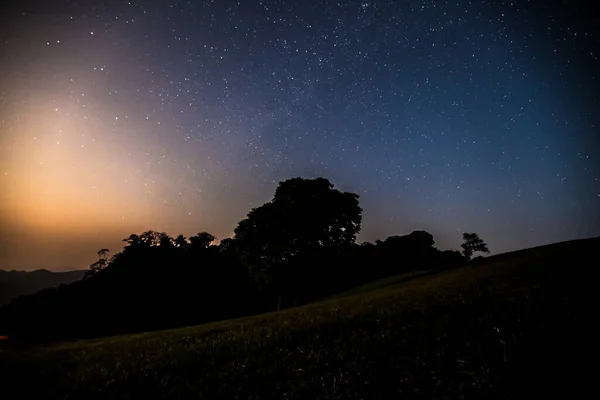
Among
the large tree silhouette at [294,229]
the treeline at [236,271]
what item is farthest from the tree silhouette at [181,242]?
the large tree silhouette at [294,229]

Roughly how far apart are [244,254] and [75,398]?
30591mm

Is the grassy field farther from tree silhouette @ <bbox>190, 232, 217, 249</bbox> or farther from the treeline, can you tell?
tree silhouette @ <bbox>190, 232, 217, 249</bbox>

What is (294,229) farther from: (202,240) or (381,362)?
(202,240)

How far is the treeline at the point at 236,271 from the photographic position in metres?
38.4

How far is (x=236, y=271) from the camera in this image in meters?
70.9

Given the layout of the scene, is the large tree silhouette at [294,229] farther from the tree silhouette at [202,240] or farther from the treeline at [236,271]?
the tree silhouette at [202,240]

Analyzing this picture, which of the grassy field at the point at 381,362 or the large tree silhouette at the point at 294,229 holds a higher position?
the large tree silhouette at the point at 294,229

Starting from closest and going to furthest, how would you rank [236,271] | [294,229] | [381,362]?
[381,362], [294,229], [236,271]

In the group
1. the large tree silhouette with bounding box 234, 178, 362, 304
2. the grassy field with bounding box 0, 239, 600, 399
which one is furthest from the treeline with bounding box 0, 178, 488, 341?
the grassy field with bounding box 0, 239, 600, 399

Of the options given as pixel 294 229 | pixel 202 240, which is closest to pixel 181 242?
pixel 202 240

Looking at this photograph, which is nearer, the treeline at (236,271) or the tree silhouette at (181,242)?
the treeline at (236,271)

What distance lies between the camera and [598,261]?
60.7 feet

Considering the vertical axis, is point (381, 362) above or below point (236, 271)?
below

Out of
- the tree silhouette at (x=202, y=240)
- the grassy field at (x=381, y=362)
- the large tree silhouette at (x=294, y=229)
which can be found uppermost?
the tree silhouette at (x=202, y=240)
